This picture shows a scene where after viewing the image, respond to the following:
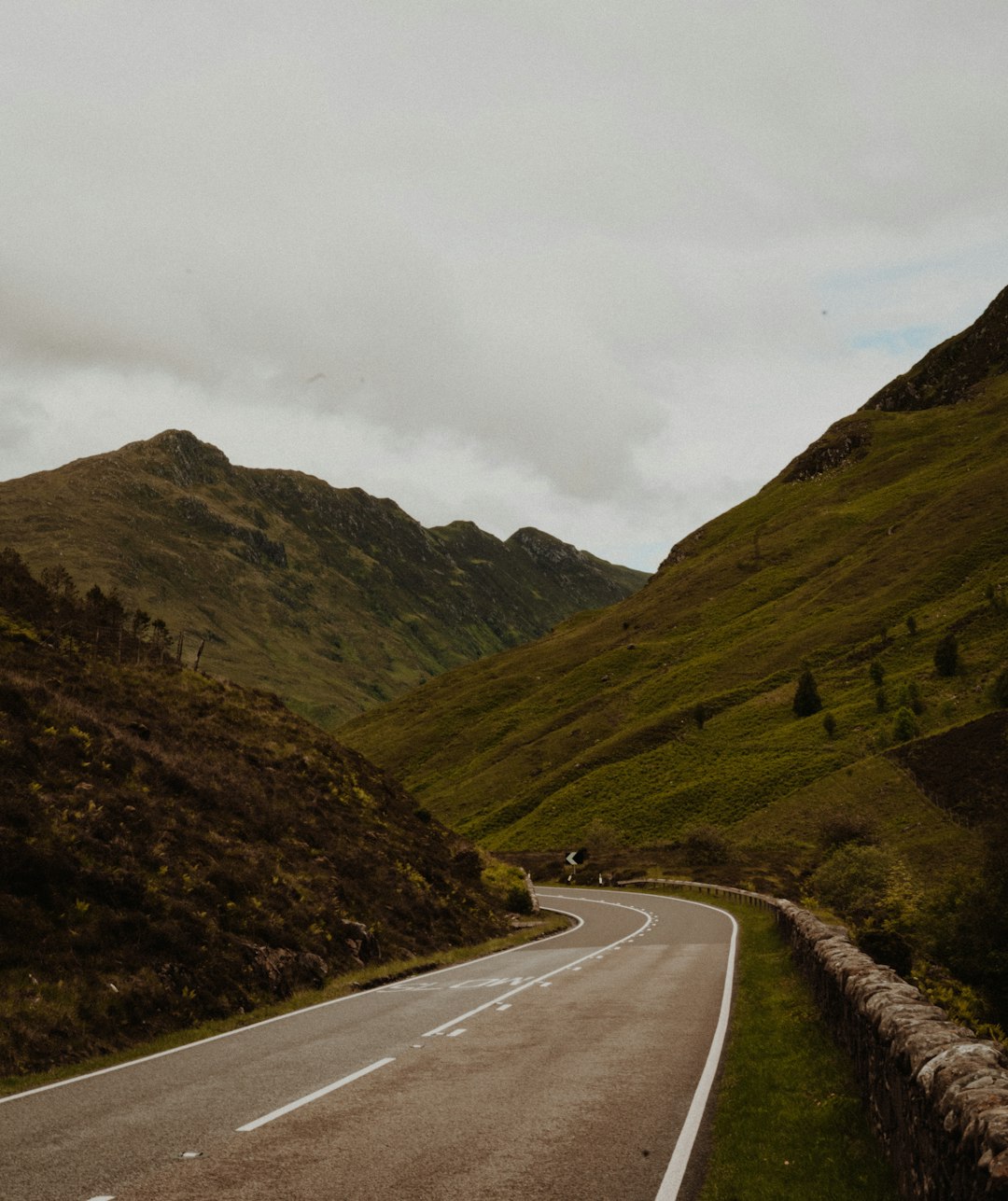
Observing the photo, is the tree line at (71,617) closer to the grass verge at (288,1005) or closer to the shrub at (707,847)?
the grass verge at (288,1005)

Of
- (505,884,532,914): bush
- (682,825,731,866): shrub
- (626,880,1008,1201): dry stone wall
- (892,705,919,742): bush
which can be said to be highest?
(626,880,1008,1201): dry stone wall

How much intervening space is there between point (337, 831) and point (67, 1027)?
18.9 metres

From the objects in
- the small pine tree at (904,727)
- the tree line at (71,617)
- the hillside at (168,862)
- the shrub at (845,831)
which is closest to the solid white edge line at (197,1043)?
the hillside at (168,862)

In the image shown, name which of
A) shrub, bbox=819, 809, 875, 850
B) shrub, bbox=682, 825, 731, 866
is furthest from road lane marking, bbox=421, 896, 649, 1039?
shrub, bbox=682, 825, 731, 866

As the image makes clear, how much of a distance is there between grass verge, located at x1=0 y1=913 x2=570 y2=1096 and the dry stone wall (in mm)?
10367

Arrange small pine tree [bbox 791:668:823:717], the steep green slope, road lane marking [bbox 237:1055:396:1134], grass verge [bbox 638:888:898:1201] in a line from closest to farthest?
grass verge [bbox 638:888:898:1201], road lane marking [bbox 237:1055:396:1134], the steep green slope, small pine tree [bbox 791:668:823:717]

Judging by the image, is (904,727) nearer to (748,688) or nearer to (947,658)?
(947,658)

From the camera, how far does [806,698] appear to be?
118 metres

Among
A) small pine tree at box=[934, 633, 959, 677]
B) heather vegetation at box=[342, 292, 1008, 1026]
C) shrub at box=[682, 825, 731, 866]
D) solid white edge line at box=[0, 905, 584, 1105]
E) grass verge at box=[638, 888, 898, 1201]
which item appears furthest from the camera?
small pine tree at box=[934, 633, 959, 677]

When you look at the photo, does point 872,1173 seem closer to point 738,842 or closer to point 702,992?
point 702,992

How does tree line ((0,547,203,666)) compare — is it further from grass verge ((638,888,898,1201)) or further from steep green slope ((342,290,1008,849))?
steep green slope ((342,290,1008,849))

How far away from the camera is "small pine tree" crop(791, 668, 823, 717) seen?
11775 centimetres

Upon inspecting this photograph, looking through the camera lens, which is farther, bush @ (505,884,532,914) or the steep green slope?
the steep green slope

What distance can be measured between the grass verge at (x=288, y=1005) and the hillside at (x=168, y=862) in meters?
0.37
